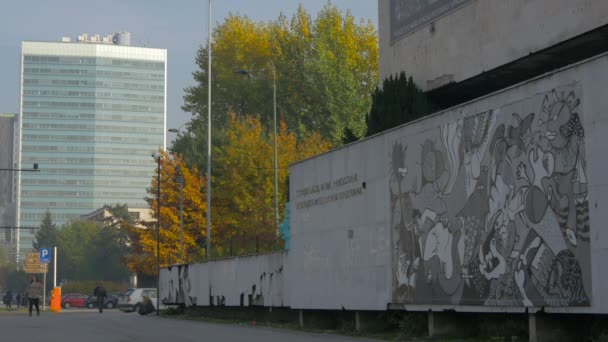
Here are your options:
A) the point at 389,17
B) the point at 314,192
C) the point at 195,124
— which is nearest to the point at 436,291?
the point at 314,192

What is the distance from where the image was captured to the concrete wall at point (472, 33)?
901 inches

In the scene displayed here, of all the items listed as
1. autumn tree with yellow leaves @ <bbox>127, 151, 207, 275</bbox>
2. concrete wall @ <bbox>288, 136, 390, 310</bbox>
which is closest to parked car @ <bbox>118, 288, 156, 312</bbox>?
autumn tree with yellow leaves @ <bbox>127, 151, 207, 275</bbox>

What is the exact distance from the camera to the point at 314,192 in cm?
2497

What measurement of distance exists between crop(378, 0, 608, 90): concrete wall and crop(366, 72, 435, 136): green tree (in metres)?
0.54

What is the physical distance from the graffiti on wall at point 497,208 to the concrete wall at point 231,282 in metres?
8.52

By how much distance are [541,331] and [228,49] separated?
5879 centimetres

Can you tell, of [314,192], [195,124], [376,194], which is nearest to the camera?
[376,194]

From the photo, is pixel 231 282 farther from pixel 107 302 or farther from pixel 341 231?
pixel 107 302

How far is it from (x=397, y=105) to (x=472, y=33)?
304cm

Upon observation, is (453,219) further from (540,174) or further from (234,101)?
(234,101)

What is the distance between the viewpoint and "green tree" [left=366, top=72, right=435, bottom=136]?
91.5 ft

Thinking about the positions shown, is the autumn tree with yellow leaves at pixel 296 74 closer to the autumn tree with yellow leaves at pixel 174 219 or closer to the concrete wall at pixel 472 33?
the autumn tree with yellow leaves at pixel 174 219

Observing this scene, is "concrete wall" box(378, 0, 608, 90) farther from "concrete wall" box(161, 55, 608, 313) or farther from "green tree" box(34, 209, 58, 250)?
"green tree" box(34, 209, 58, 250)

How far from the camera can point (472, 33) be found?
26359 mm
